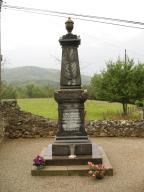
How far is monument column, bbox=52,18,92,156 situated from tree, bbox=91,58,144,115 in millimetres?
18959

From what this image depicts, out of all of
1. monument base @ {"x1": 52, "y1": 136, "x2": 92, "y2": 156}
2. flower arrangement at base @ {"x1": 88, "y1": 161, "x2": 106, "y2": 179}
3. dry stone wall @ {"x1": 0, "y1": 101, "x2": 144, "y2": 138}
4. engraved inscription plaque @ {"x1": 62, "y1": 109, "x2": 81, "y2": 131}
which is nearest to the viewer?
flower arrangement at base @ {"x1": 88, "y1": 161, "x2": 106, "y2": 179}

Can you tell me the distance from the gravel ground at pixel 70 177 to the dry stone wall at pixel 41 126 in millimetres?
2122

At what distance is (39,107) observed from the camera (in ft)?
137

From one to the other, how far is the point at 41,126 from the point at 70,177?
761cm

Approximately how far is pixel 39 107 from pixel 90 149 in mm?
29600

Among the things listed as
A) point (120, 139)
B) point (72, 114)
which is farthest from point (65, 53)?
point (120, 139)

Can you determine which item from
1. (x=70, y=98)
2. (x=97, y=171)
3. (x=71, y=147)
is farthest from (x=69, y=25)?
(x=97, y=171)

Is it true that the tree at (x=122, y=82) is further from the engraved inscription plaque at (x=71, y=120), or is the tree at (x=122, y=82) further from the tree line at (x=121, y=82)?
the engraved inscription plaque at (x=71, y=120)

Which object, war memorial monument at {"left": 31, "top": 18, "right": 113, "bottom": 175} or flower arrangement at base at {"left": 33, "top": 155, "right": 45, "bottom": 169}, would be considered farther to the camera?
war memorial monument at {"left": 31, "top": 18, "right": 113, "bottom": 175}

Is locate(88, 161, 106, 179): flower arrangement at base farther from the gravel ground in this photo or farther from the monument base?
the monument base

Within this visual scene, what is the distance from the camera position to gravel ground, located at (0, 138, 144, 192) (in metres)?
9.79

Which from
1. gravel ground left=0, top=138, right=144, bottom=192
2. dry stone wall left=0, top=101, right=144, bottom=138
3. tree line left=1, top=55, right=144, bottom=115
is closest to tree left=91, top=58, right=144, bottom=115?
tree line left=1, top=55, right=144, bottom=115

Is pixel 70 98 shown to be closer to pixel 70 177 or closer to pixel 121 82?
pixel 70 177

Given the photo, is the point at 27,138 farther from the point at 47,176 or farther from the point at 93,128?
the point at 47,176
